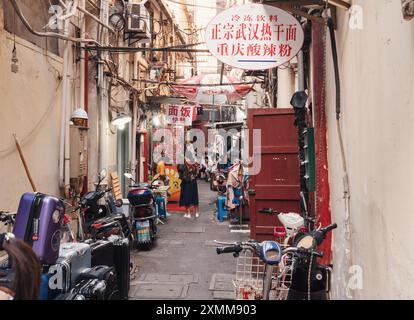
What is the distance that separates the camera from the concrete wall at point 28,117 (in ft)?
19.3

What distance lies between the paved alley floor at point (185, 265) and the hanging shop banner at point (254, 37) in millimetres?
3896

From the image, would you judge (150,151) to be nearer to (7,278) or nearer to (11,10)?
(11,10)

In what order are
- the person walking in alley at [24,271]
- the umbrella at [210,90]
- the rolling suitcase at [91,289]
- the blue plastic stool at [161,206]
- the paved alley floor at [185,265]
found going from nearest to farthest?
the person walking in alley at [24,271] < the rolling suitcase at [91,289] < the paved alley floor at [185,265] < the umbrella at [210,90] < the blue plastic stool at [161,206]

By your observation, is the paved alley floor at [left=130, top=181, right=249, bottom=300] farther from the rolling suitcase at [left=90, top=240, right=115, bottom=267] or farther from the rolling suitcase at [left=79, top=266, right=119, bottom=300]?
the rolling suitcase at [left=79, top=266, right=119, bottom=300]

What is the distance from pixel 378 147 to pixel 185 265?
241 inches

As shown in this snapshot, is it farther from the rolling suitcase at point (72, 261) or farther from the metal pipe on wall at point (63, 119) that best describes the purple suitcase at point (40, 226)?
the metal pipe on wall at point (63, 119)

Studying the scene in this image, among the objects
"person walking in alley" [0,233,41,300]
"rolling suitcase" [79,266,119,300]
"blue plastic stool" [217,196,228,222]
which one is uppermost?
"person walking in alley" [0,233,41,300]

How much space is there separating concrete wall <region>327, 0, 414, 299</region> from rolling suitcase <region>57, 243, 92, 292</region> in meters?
2.89

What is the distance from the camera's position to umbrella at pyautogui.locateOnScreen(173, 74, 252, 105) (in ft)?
41.2

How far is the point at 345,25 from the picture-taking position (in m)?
3.94

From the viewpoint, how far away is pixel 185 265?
8.27 meters

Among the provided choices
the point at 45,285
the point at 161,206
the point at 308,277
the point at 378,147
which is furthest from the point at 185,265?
the point at 378,147

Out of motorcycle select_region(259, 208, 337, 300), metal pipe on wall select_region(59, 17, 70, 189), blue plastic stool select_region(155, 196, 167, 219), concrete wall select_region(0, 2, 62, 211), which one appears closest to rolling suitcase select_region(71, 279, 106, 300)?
motorcycle select_region(259, 208, 337, 300)

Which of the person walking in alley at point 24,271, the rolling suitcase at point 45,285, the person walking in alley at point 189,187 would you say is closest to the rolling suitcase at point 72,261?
the rolling suitcase at point 45,285
